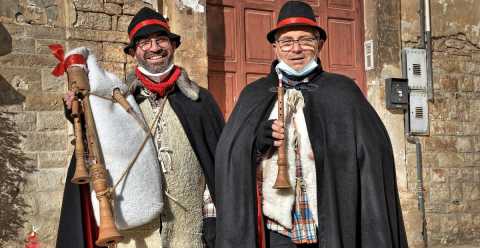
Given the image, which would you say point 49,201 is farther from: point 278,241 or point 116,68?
point 278,241

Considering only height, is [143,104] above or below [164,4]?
below

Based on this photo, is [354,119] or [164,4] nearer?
[354,119]

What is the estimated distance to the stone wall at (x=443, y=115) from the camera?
7.26m

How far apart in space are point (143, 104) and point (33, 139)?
233 cm

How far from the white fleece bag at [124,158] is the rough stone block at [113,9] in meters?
2.60

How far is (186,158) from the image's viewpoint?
338cm

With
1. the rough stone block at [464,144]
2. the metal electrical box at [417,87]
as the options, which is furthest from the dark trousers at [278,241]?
the rough stone block at [464,144]

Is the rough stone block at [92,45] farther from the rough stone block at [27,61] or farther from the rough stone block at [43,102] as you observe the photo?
the rough stone block at [43,102]

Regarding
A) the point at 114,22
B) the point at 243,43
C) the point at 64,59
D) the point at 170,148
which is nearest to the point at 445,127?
the point at 243,43

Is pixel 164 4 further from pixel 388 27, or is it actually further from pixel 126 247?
pixel 126 247

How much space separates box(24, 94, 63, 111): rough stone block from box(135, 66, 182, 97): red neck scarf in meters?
2.29

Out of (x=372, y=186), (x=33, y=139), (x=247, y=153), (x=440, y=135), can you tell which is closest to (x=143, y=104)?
(x=247, y=153)

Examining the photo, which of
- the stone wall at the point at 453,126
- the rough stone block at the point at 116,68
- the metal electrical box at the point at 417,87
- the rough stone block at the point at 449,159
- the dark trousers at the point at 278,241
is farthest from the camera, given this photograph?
the rough stone block at the point at 449,159

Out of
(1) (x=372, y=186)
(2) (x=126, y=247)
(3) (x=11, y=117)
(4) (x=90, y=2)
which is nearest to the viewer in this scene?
(1) (x=372, y=186)
